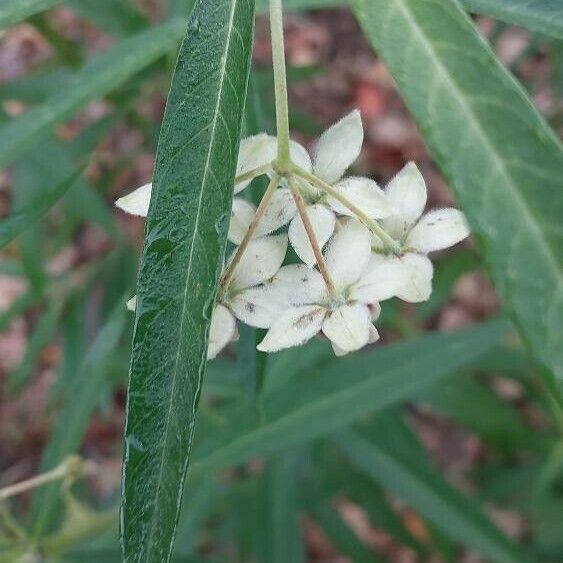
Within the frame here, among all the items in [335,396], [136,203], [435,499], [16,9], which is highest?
[16,9]

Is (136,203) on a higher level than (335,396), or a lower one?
higher

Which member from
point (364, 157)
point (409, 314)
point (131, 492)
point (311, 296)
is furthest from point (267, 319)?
point (364, 157)

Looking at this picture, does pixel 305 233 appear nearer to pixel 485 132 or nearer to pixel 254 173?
pixel 254 173

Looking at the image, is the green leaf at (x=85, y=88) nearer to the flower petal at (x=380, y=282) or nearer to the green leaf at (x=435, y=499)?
the flower petal at (x=380, y=282)

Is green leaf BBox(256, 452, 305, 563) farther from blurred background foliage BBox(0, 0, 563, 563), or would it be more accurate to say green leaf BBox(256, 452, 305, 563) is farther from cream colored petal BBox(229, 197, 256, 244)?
cream colored petal BBox(229, 197, 256, 244)

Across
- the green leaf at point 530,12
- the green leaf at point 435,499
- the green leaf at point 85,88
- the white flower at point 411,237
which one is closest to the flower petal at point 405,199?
the white flower at point 411,237

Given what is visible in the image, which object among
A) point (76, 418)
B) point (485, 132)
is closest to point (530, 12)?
point (485, 132)

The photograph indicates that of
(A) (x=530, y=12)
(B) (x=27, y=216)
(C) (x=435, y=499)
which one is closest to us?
(A) (x=530, y=12)
